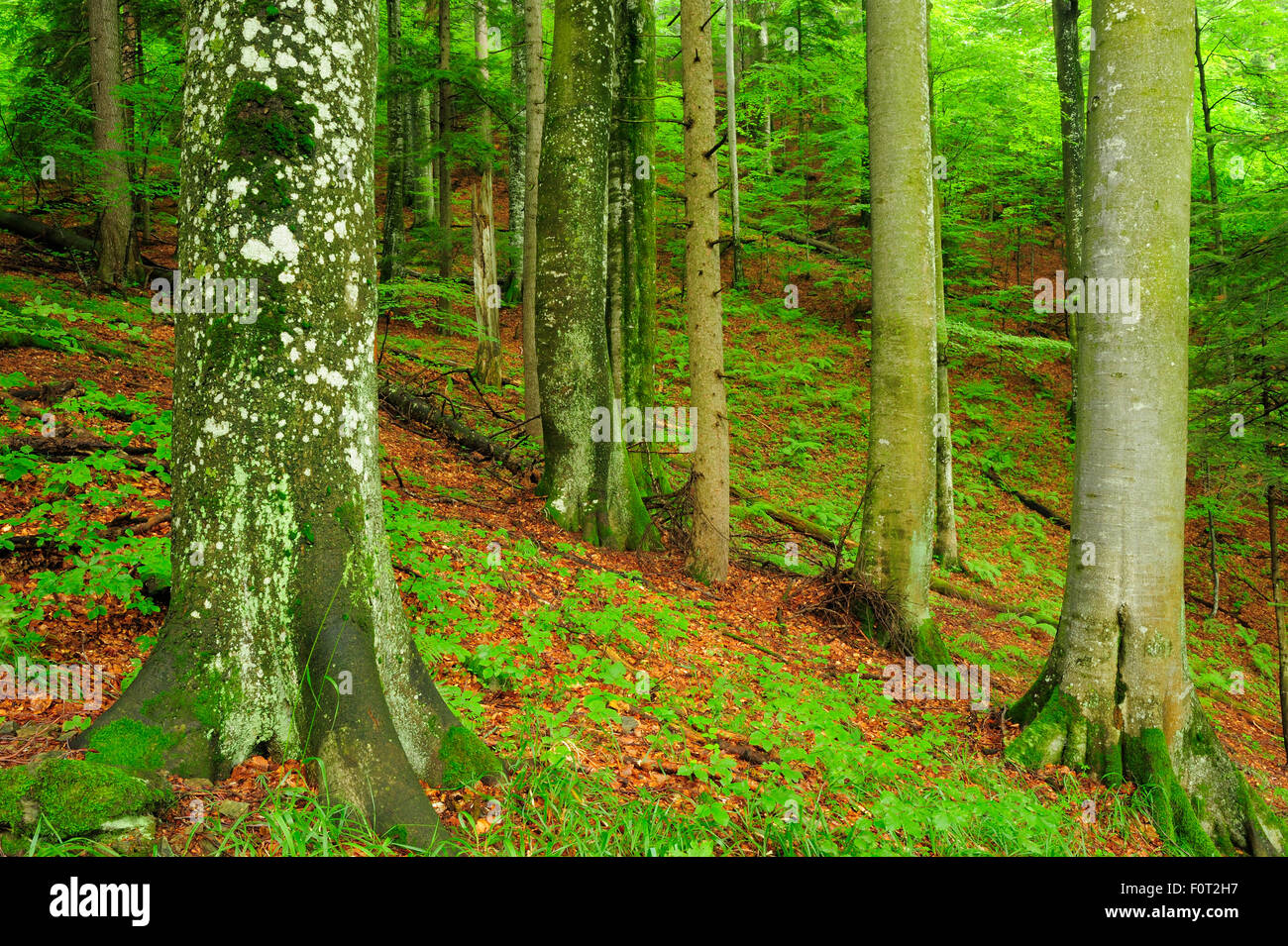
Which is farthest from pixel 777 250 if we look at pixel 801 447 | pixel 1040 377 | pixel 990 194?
pixel 801 447

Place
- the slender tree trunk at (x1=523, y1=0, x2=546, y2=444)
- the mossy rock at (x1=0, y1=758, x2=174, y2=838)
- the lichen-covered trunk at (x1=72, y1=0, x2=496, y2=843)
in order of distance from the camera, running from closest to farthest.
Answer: the mossy rock at (x1=0, y1=758, x2=174, y2=838)
the lichen-covered trunk at (x1=72, y1=0, x2=496, y2=843)
the slender tree trunk at (x1=523, y1=0, x2=546, y2=444)

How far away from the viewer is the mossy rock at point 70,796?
90.8 inches

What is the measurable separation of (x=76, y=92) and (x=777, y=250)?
16353 mm

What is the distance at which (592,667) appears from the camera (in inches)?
190

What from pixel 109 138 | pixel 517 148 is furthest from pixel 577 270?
pixel 517 148

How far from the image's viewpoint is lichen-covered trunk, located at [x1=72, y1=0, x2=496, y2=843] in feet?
9.13

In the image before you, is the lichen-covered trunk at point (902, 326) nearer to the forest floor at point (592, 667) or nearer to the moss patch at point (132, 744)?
the forest floor at point (592, 667)

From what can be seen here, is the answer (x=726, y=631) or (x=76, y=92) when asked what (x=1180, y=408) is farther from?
(x=76, y=92)

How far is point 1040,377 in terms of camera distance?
18484 mm

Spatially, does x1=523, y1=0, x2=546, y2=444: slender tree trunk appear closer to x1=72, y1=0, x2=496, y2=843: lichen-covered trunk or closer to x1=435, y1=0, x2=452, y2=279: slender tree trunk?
x1=435, y1=0, x2=452, y2=279: slender tree trunk

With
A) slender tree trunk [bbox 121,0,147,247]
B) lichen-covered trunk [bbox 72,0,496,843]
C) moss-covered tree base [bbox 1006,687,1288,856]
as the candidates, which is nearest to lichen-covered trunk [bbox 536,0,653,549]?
moss-covered tree base [bbox 1006,687,1288,856]

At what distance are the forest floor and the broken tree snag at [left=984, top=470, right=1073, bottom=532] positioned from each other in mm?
3257

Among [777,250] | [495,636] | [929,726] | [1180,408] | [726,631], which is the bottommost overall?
[929,726]

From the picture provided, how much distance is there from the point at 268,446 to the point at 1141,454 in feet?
17.7
